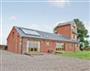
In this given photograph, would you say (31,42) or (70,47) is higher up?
(31,42)

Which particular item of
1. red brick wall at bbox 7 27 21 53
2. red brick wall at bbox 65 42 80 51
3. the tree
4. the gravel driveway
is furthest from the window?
the tree

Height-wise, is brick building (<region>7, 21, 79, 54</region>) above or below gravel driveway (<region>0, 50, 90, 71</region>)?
above

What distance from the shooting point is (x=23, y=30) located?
30703 millimetres

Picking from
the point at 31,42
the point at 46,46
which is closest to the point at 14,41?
the point at 31,42

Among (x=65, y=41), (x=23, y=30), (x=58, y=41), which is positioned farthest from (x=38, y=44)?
(x=65, y=41)

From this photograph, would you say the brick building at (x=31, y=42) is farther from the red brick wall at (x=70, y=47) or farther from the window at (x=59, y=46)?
the red brick wall at (x=70, y=47)

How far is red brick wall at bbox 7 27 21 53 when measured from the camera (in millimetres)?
29641

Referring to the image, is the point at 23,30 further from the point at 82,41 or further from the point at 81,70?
the point at 82,41

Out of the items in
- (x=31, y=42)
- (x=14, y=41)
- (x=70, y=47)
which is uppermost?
(x=14, y=41)

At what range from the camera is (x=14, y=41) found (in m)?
31.0

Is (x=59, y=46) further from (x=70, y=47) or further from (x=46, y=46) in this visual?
(x=70, y=47)

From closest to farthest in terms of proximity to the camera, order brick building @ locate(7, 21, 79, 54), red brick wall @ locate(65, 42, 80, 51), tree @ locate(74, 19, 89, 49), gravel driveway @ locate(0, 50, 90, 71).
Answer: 1. gravel driveway @ locate(0, 50, 90, 71)
2. brick building @ locate(7, 21, 79, 54)
3. red brick wall @ locate(65, 42, 80, 51)
4. tree @ locate(74, 19, 89, 49)

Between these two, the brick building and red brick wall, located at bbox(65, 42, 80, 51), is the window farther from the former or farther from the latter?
red brick wall, located at bbox(65, 42, 80, 51)

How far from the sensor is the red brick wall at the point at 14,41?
29.6 m
